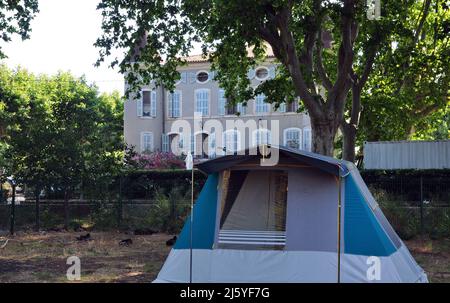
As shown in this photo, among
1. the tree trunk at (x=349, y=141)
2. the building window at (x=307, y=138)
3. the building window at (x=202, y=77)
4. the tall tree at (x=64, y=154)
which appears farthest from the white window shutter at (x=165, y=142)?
the tree trunk at (x=349, y=141)

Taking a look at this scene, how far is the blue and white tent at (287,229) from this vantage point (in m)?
7.73

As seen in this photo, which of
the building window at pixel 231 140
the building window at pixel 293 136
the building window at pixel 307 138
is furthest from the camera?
the building window at pixel 231 140

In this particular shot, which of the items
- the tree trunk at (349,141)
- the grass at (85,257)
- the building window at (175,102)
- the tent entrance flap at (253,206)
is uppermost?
the building window at (175,102)

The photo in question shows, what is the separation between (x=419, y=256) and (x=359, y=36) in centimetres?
867

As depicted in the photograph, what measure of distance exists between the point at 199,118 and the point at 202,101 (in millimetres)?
1472

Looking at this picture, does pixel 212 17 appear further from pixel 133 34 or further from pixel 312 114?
pixel 312 114

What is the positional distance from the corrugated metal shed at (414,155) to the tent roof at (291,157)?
1432cm

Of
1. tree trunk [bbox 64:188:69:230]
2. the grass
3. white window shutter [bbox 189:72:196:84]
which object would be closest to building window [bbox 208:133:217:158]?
white window shutter [bbox 189:72:196:84]

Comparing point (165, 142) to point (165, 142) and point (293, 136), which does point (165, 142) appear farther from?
point (293, 136)

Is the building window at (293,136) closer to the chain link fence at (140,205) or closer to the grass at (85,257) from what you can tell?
the chain link fence at (140,205)

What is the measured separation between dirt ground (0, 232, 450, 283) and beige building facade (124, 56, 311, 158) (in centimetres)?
2249

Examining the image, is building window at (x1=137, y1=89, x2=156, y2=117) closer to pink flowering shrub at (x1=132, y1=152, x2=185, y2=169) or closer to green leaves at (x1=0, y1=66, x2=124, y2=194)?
pink flowering shrub at (x1=132, y1=152, x2=185, y2=169)

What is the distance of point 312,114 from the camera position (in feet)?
51.1
